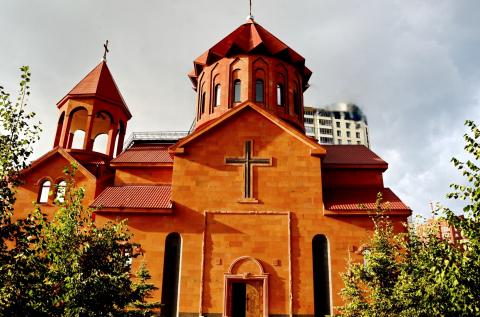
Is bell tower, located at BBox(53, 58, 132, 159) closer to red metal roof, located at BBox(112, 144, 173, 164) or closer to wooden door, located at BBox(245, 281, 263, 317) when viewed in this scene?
red metal roof, located at BBox(112, 144, 173, 164)

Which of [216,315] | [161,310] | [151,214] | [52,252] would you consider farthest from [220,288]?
[52,252]

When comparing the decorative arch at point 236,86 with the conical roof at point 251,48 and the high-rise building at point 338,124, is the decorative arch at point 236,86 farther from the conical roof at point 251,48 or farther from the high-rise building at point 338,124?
the high-rise building at point 338,124

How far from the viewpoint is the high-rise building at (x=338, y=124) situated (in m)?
79.8

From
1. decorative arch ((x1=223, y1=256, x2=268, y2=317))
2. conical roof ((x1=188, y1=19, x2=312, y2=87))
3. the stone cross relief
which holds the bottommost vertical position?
decorative arch ((x1=223, y1=256, x2=268, y2=317))

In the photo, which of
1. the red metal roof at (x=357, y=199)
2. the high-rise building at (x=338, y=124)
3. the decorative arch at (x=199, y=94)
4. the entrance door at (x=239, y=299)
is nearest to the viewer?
the entrance door at (x=239, y=299)

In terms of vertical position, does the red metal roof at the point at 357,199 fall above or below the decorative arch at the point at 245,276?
above

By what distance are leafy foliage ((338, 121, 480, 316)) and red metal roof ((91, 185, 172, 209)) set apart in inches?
317

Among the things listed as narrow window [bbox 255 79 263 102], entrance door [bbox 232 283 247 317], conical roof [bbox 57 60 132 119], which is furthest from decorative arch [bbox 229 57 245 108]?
entrance door [bbox 232 283 247 317]

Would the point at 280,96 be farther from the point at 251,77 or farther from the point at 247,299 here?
the point at 247,299

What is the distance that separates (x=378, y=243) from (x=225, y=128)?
8.61 metres

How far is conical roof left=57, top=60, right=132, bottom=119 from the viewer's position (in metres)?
21.5

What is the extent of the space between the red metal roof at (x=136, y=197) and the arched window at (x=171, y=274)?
139 centimetres

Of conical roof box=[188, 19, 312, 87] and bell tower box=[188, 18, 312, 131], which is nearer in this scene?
bell tower box=[188, 18, 312, 131]

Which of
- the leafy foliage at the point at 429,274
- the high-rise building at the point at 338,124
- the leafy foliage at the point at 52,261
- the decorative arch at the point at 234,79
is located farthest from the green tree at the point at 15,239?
the high-rise building at the point at 338,124
